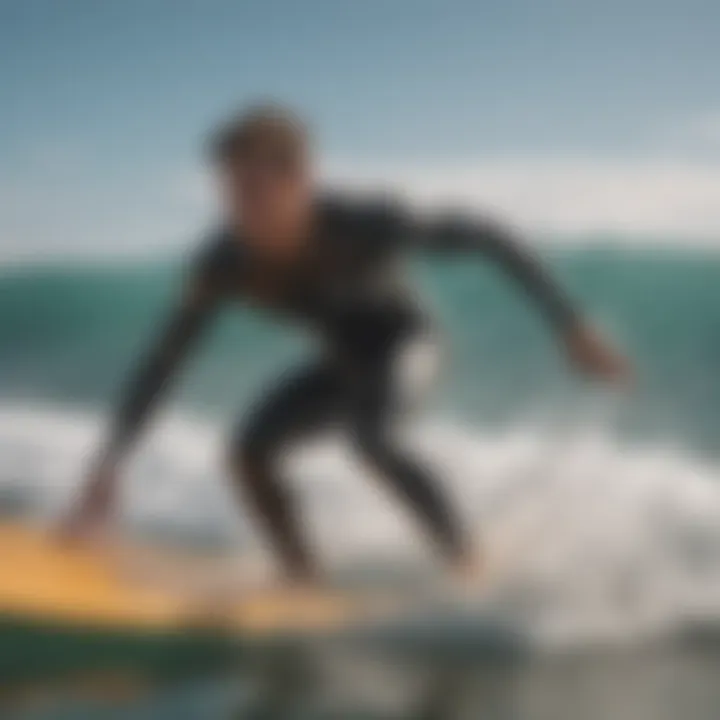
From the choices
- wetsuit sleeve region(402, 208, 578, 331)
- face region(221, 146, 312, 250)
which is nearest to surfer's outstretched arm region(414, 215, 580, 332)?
wetsuit sleeve region(402, 208, 578, 331)

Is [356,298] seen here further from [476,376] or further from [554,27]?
[554,27]

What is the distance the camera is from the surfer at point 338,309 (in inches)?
45.2

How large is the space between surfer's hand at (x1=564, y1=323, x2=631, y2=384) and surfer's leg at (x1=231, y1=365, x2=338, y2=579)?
0.23m

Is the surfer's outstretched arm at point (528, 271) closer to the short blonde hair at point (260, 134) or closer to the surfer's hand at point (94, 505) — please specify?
the short blonde hair at point (260, 134)

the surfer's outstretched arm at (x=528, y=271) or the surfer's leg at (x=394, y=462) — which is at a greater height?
the surfer's outstretched arm at (x=528, y=271)

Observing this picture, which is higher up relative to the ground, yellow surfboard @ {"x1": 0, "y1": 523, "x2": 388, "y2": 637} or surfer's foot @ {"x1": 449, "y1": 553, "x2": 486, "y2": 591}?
surfer's foot @ {"x1": 449, "y1": 553, "x2": 486, "y2": 591}

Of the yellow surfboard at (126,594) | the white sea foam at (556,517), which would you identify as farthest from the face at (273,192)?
the yellow surfboard at (126,594)

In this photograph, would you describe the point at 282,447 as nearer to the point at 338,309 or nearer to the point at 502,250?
the point at 338,309

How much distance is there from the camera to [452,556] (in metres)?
1.15

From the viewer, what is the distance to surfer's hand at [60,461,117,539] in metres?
1.18

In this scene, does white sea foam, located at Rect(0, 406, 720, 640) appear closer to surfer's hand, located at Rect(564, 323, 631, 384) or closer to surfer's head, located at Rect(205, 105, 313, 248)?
surfer's hand, located at Rect(564, 323, 631, 384)

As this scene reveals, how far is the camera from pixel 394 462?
3.78 ft

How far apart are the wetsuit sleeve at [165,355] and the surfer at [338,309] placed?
27 mm

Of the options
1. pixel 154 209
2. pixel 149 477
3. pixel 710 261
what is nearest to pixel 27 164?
pixel 154 209
